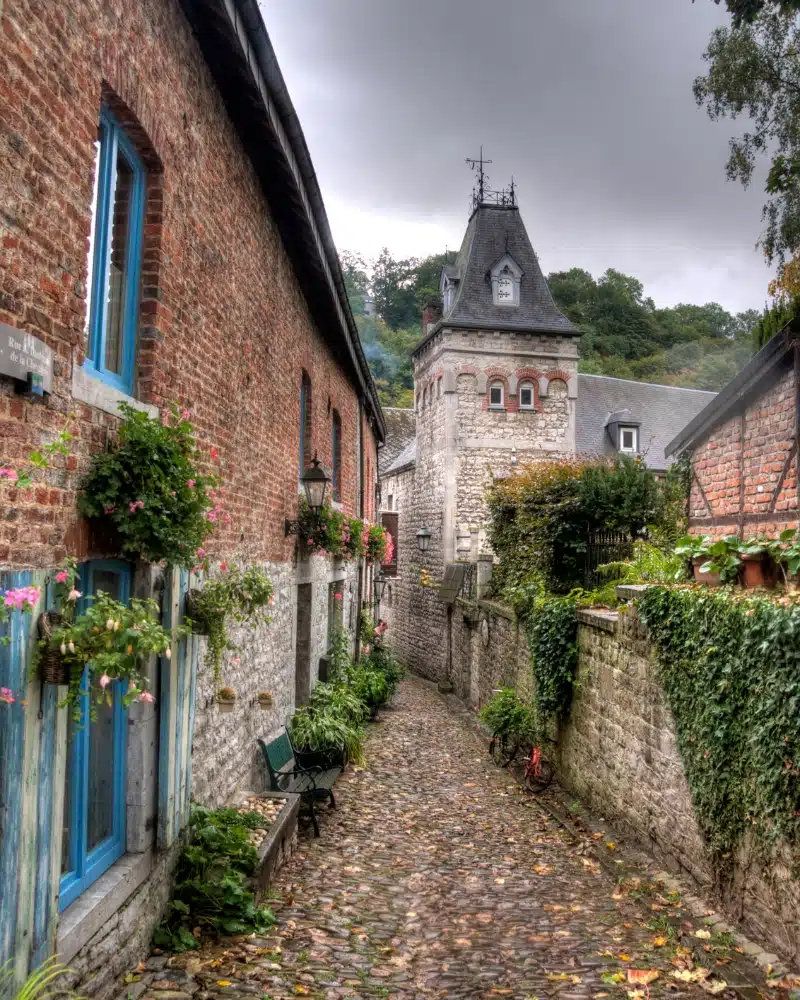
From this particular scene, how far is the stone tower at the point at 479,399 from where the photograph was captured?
22797 mm

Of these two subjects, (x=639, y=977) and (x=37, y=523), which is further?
(x=639, y=977)

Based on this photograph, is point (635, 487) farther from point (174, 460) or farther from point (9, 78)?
point (9, 78)

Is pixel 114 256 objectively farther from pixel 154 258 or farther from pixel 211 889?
pixel 211 889

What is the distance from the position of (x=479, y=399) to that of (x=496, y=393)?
0.63 metres

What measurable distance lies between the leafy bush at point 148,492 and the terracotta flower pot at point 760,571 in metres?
3.69

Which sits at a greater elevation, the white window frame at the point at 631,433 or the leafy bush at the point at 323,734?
the white window frame at the point at 631,433

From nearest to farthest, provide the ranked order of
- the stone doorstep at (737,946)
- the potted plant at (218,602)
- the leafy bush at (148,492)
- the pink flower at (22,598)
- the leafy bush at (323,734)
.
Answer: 1. the pink flower at (22,598)
2. the leafy bush at (148,492)
3. the stone doorstep at (737,946)
4. the potted plant at (218,602)
5. the leafy bush at (323,734)

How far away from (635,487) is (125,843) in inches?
415

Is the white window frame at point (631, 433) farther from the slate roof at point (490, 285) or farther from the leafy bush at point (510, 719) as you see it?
the leafy bush at point (510, 719)

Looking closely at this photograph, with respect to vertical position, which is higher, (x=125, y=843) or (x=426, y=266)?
(x=426, y=266)

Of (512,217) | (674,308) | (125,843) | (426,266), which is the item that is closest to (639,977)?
(125,843)

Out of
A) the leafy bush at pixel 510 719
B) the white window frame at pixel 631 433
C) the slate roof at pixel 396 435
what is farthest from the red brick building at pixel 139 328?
the slate roof at pixel 396 435

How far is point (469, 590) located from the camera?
731 inches

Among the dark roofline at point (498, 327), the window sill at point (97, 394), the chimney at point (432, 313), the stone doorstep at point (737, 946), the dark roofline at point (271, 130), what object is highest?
the chimney at point (432, 313)
